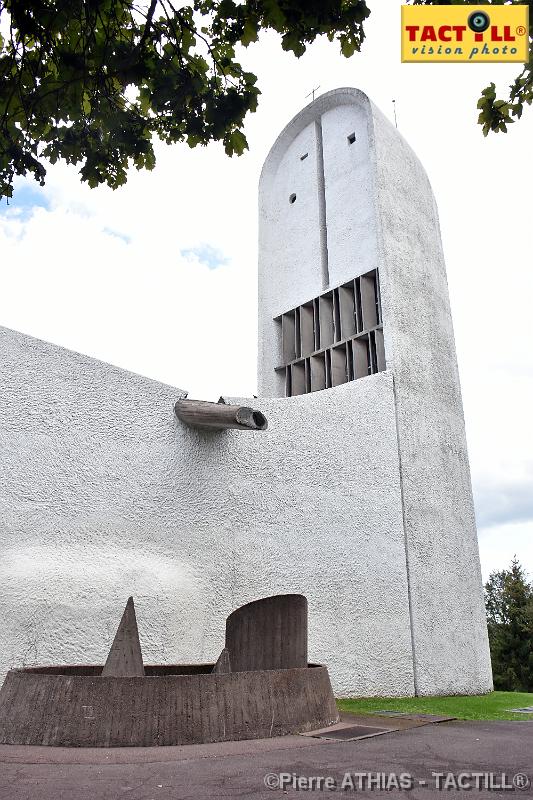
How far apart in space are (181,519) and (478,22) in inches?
287

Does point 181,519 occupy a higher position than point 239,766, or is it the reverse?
point 181,519

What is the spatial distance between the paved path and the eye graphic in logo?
4.29 metres

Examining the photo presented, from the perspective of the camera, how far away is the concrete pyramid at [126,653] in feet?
20.1

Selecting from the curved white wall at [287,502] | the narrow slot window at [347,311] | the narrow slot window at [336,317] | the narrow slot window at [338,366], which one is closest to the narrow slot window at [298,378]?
the narrow slot window at [338,366]

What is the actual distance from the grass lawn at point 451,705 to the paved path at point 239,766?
284cm

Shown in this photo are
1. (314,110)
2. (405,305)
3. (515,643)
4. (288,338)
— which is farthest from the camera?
(515,643)

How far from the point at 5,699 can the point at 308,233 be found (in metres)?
13.4

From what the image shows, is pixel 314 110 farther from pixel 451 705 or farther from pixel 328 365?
pixel 451 705

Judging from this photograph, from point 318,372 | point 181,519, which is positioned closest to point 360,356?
point 318,372

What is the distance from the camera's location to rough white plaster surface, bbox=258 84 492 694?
11406mm

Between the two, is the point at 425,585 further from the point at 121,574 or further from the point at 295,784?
the point at 295,784

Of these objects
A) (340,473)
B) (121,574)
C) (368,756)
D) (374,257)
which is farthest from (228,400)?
(368,756)

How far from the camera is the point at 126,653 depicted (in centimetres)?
619

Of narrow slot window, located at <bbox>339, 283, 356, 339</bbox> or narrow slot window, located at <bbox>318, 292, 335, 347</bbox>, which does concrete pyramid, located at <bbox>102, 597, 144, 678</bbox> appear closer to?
narrow slot window, located at <bbox>339, 283, 356, 339</bbox>
